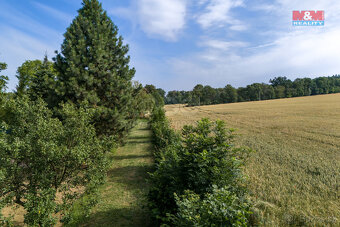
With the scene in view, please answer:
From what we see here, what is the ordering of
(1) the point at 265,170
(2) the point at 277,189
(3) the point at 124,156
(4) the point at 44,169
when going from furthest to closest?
(3) the point at 124,156
(1) the point at 265,170
(2) the point at 277,189
(4) the point at 44,169

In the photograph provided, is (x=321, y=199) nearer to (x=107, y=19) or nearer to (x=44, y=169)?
(x=44, y=169)

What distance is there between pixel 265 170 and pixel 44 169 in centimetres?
918

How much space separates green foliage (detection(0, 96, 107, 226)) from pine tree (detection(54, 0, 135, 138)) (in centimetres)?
315

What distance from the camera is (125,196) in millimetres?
8133

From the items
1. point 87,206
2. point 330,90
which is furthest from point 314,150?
point 330,90

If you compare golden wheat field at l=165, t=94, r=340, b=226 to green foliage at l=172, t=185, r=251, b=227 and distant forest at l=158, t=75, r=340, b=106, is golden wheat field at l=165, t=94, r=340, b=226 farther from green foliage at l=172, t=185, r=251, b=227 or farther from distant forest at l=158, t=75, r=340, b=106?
distant forest at l=158, t=75, r=340, b=106

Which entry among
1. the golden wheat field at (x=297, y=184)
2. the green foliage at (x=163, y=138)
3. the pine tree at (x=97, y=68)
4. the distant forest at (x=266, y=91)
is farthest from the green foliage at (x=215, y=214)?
the distant forest at (x=266, y=91)

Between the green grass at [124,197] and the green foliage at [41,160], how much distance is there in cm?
171

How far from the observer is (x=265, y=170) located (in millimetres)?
8367

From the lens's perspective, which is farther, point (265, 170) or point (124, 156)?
point (124, 156)

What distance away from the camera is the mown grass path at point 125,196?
20.5 feet

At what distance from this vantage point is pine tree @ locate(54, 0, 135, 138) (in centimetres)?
916

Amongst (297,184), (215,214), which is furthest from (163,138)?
(215,214)

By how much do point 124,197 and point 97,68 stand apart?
715 centimetres
